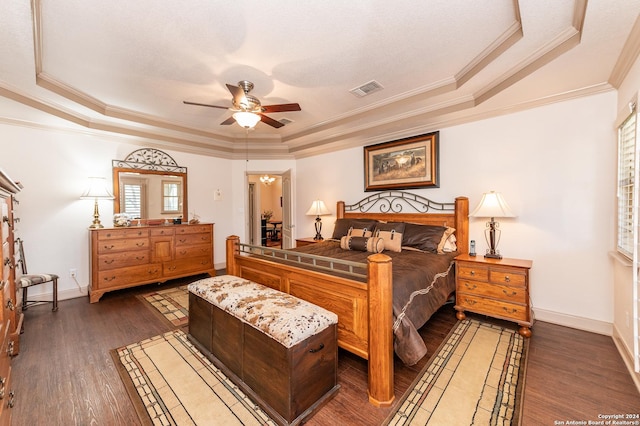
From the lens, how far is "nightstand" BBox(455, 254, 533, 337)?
2.54 meters

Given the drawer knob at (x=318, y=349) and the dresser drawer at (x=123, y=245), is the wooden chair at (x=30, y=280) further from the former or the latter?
the drawer knob at (x=318, y=349)

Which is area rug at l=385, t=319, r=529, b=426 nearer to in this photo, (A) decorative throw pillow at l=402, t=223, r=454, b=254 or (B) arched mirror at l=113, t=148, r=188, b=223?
(A) decorative throw pillow at l=402, t=223, r=454, b=254

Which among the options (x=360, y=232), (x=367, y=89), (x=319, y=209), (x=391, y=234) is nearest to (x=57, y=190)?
(x=319, y=209)

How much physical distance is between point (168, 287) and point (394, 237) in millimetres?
3747

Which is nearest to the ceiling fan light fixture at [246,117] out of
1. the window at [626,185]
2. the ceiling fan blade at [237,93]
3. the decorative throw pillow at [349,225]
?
the ceiling fan blade at [237,93]

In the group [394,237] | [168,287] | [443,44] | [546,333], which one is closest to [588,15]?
[443,44]

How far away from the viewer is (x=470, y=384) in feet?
6.22

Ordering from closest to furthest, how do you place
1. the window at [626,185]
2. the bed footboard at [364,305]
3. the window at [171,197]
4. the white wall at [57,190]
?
the bed footboard at [364,305]
the window at [626,185]
the white wall at [57,190]
the window at [171,197]

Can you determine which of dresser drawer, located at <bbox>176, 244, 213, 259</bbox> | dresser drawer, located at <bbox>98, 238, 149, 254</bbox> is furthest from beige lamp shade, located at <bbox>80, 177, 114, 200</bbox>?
dresser drawer, located at <bbox>176, 244, 213, 259</bbox>

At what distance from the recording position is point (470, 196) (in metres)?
3.44

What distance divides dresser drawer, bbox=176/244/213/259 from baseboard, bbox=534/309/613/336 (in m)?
4.95

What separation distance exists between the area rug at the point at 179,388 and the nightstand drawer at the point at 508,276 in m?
2.48

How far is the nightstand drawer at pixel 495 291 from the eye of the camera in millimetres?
2553

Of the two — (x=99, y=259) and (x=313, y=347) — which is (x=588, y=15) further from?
(x=99, y=259)
